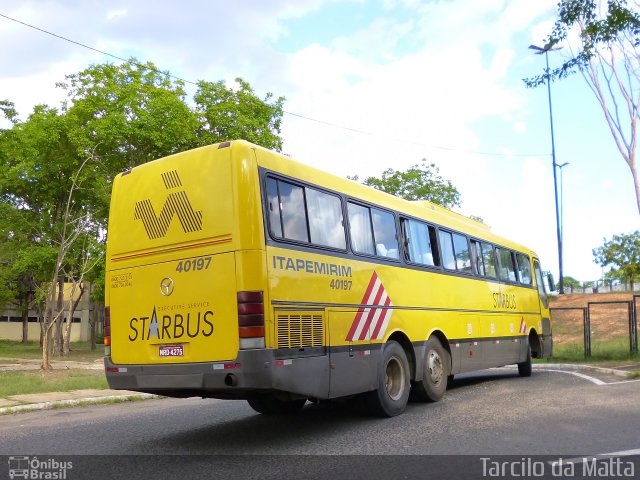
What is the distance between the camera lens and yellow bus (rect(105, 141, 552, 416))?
646 cm

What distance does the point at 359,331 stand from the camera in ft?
25.8

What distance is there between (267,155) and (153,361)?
273 cm

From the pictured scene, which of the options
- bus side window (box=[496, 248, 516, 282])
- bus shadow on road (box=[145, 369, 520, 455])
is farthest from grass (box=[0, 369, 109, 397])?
bus side window (box=[496, 248, 516, 282])

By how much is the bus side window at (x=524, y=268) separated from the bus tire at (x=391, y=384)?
755 centimetres

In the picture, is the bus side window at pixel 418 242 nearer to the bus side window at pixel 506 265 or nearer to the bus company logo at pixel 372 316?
the bus company logo at pixel 372 316

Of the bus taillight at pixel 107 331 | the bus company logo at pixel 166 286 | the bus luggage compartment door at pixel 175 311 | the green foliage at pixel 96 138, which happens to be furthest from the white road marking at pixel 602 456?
the green foliage at pixel 96 138

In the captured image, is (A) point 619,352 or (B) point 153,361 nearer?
(B) point 153,361

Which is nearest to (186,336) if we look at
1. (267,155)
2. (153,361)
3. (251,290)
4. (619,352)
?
(153,361)

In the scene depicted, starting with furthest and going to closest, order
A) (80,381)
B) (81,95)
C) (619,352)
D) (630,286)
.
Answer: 1. (630,286)
2. (81,95)
3. (619,352)
4. (80,381)

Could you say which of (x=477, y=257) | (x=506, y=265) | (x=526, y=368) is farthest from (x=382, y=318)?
(x=526, y=368)

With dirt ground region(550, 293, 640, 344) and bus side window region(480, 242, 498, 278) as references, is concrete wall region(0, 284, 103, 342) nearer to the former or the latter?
dirt ground region(550, 293, 640, 344)

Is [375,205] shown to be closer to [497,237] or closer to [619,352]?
[497,237]

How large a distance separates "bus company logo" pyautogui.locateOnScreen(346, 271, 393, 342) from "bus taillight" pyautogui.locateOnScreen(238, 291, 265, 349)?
5.41 feet

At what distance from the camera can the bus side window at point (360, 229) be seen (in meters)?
8.32
